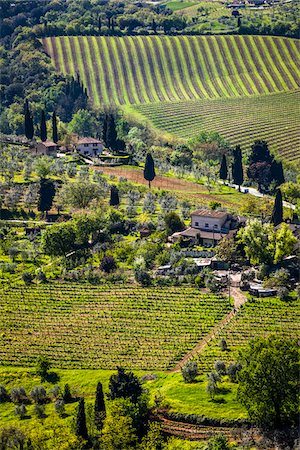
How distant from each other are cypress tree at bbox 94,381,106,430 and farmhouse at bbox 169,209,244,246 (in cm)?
3895

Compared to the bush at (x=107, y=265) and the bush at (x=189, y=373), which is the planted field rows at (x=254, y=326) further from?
the bush at (x=107, y=265)

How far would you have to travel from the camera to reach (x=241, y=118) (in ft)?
578

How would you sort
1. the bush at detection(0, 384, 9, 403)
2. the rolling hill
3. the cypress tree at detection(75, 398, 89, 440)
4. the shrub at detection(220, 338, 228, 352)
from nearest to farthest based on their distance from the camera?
the cypress tree at detection(75, 398, 89, 440), the bush at detection(0, 384, 9, 403), the shrub at detection(220, 338, 228, 352), the rolling hill

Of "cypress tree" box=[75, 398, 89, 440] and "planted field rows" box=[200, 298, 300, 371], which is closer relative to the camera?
"cypress tree" box=[75, 398, 89, 440]

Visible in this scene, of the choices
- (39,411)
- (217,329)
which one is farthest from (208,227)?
(39,411)

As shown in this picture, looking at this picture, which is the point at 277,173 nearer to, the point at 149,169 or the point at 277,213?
the point at 149,169

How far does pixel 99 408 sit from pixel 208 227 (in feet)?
140

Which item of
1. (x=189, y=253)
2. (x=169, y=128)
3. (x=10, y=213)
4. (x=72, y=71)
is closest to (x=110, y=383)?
(x=189, y=253)

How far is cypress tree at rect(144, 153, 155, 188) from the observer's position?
12165cm

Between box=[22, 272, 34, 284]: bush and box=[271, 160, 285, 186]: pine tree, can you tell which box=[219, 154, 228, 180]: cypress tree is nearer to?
box=[271, 160, 285, 186]: pine tree

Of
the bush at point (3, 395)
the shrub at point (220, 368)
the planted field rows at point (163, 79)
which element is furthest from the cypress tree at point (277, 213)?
the planted field rows at point (163, 79)

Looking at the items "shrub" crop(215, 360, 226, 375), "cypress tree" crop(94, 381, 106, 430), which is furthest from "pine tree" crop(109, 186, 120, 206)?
"cypress tree" crop(94, 381, 106, 430)

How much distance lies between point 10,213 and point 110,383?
48381 mm

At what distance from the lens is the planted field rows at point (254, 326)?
6888 centimetres
